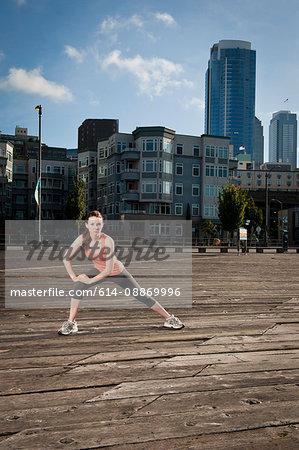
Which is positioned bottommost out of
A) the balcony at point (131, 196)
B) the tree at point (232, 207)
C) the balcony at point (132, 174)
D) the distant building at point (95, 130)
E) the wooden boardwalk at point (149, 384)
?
the wooden boardwalk at point (149, 384)

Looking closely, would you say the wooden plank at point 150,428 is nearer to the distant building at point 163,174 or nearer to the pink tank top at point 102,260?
the pink tank top at point 102,260

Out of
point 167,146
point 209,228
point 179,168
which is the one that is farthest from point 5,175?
point 209,228

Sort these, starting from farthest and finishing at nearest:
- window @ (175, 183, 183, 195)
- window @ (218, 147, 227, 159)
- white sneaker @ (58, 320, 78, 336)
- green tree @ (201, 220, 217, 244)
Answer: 1. window @ (218, 147, 227, 159)
2. window @ (175, 183, 183, 195)
3. green tree @ (201, 220, 217, 244)
4. white sneaker @ (58, 320, 78, 336)

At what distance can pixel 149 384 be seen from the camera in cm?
360

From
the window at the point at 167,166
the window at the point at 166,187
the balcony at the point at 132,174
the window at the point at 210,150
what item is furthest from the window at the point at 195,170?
the balcony at the point at 132,174

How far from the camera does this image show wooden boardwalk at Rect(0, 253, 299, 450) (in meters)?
2.70

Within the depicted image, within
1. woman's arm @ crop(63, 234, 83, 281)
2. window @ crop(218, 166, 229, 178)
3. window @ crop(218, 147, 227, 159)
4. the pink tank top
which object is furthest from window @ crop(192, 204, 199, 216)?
woman's arm @ crop(63, 234, 83, 281)

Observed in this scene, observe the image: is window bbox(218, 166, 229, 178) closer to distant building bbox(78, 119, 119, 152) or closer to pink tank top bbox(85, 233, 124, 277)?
pink tank top bbox(85, 233, 124, 277)

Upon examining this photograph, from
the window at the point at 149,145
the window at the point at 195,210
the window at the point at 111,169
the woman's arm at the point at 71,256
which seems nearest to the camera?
the woman's arm at the point at 71,256

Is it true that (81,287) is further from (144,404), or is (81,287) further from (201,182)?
(201,182)

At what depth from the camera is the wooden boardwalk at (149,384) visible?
2.70 meters

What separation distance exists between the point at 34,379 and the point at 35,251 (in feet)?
79.9

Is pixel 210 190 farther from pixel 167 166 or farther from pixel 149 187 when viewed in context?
pixel 149 187

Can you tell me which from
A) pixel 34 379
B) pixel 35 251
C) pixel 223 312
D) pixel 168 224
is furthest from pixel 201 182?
pixel 34 379
